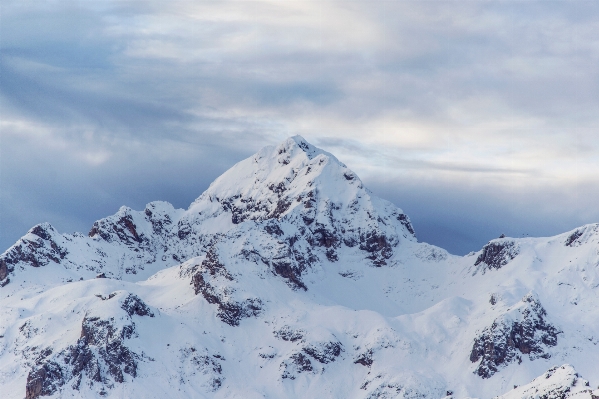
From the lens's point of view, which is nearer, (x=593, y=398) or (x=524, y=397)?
(x=593, y=398)

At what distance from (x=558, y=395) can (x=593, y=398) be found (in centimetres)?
1426

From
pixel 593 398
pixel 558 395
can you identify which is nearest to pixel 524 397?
pixel 558 395

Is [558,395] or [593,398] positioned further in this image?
[558,395]

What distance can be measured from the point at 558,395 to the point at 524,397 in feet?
24.8

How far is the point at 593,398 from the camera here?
571 feet

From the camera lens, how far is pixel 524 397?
193250mm

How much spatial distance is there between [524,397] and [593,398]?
21.0m

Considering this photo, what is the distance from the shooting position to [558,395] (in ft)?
616

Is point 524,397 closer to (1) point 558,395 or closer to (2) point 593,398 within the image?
(1) point 558,395
